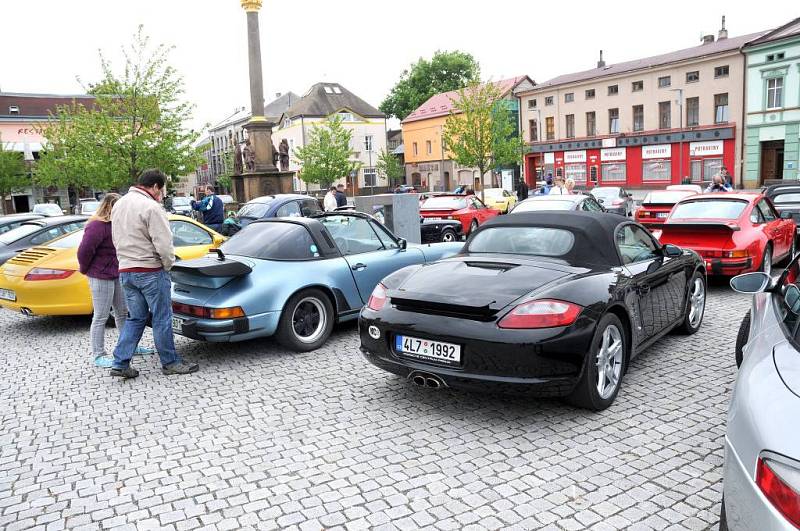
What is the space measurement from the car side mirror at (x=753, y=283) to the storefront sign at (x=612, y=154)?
1936 inches

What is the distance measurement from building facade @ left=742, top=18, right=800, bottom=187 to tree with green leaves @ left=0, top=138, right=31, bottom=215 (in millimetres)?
55968

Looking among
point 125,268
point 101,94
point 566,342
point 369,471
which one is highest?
point 101,94

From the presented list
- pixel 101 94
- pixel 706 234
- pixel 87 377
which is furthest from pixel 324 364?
pixel 101 94

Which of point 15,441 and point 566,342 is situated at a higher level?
point 566,342

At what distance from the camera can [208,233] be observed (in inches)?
376

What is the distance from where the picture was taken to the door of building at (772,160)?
41.0 meters

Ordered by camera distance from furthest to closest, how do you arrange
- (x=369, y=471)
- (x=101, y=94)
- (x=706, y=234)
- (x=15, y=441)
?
(x=101, y=94)
(x=706, y=234)
(x=15, y=441)
(x=369, y=471)

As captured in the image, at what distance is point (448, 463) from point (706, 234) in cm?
671

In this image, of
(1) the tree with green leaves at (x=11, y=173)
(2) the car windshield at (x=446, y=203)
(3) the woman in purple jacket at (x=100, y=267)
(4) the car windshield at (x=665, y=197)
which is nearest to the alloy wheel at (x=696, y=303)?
(3) the woman in purple jacket at (x=100, y=267)

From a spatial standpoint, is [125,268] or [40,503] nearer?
[40,503]

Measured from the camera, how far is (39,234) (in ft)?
33.8

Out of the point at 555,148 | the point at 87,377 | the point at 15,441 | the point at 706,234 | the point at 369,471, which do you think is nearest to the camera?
the point at 369,471

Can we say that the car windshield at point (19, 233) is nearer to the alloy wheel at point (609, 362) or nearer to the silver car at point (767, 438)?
the alloy wheel at point (609, 362)

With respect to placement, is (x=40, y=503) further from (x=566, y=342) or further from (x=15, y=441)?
(x=566, y=342)
